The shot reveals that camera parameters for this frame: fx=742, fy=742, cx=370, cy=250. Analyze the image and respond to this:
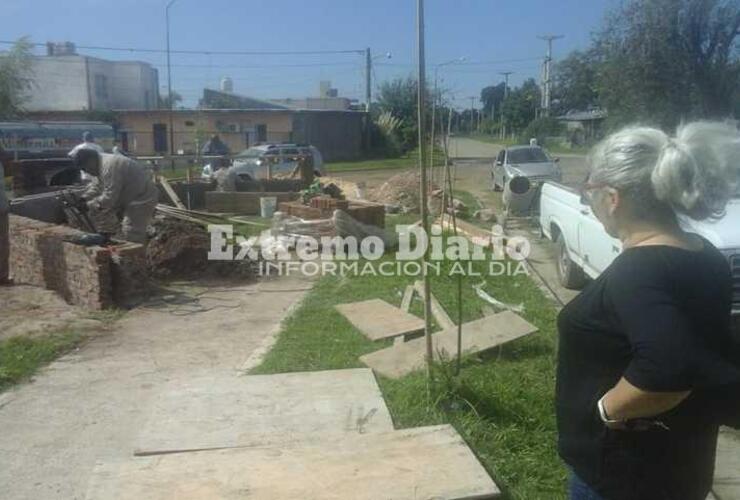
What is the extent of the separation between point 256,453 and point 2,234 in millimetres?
6432

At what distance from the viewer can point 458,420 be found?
14.4 ft

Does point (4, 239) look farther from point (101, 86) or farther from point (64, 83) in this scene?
point (101, 86)

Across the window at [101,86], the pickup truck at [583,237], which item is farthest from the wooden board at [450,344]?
the window at [101,86]

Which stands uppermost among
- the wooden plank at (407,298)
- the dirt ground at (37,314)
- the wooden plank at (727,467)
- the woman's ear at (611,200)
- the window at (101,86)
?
the window at (101,86)

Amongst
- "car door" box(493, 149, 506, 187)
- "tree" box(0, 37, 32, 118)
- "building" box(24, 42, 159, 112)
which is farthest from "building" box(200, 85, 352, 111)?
"car door" box(493, 149, 506, 187)

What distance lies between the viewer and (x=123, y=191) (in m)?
9.13

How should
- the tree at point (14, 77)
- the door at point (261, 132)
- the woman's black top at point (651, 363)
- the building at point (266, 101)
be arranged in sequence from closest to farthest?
the woman's black top at point (651, 363) < the tree at point (14, 77) < the door at point (261, 132) < the building at point (266, 101)

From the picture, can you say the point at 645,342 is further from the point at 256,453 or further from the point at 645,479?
the point at 256,453

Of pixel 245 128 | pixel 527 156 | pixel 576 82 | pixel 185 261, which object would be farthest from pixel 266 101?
pixel 185 261

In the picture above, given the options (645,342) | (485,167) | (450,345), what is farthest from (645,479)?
(485,167)

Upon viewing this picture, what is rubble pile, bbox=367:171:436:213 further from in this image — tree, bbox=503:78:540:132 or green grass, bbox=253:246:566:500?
tree, bbox=503:78:540:132

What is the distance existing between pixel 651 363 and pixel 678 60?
23.5 m

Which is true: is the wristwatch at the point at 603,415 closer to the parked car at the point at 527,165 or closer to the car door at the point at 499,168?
the parked car at the point at 527,165

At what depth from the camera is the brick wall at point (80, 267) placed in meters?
7.83
